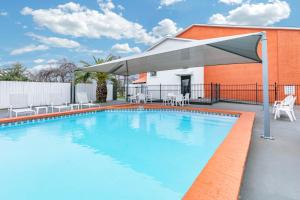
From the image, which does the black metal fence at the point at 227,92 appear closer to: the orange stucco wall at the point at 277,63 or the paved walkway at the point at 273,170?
the orange stucco wall at the point at 277,63

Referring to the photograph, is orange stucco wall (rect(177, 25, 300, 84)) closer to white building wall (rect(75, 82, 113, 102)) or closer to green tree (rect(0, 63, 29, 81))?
white building wall (rect(75, 82, 113, 102))

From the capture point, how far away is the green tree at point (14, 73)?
18906 millimetres

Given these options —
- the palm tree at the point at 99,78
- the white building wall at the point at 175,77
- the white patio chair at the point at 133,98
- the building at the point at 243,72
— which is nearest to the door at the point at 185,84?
the building at the point at 243,72

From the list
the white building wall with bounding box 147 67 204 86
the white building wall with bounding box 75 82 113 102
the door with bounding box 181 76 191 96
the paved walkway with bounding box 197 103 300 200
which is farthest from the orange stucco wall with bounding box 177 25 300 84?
the white building wall with bounding box 75 82 113 102

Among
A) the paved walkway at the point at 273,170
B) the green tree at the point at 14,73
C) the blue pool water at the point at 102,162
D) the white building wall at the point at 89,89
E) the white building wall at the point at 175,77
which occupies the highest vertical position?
the green tree at the point at 14,73

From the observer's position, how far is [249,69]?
584 inches

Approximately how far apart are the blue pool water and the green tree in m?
15.1

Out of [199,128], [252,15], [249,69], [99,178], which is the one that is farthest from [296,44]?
[99,178]

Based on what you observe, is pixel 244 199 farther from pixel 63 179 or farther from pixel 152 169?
pixel 63 179

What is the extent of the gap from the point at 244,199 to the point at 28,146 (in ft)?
17.5

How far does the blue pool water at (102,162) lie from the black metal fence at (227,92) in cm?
850

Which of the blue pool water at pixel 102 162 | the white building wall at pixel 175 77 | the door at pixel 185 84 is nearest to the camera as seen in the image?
the blue pool water at pixel 102 162

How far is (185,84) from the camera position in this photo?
56.6ft

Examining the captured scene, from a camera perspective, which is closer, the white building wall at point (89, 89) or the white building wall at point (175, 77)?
the white building wall at point (89, 89)
